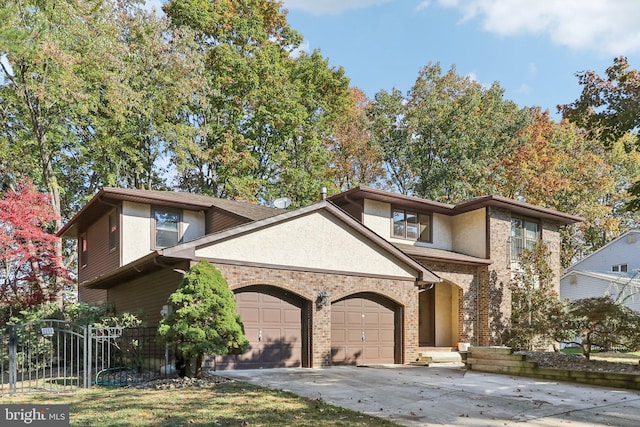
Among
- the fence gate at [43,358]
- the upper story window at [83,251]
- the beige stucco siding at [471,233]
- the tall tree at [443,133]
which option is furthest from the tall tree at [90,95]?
the beige stucco siding at [471,233]

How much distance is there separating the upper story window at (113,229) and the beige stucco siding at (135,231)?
54 cm

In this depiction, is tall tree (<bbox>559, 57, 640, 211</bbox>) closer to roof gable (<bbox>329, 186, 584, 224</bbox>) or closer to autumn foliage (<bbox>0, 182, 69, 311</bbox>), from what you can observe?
roof gable (<bbox>329, 186, 584, 224</bbox>)

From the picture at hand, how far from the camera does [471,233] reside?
2244 cm

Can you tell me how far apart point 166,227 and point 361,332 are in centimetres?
766

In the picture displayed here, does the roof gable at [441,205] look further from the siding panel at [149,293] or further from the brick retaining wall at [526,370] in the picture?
the siding panel at [149,293]

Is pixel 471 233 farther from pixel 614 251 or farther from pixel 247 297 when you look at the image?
pixel 614 251

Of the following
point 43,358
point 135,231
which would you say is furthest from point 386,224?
point 43,358

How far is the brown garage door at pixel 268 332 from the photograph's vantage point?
14578 millimetres

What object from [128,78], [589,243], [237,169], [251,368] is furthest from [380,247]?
[589,243]

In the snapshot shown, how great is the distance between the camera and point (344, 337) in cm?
1667

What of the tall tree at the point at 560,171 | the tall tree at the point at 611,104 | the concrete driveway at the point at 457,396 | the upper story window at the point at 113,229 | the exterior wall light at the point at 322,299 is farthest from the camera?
the tall tree at the point at 560,171

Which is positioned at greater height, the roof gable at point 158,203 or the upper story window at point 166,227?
the roof gable at point 158,203

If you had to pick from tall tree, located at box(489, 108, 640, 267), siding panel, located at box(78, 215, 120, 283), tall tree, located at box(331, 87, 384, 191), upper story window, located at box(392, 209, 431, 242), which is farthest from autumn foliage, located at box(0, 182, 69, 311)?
tall tree, located at box(489, 108, 640, 267)

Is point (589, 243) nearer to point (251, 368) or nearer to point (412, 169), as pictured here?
point (412, 169)
